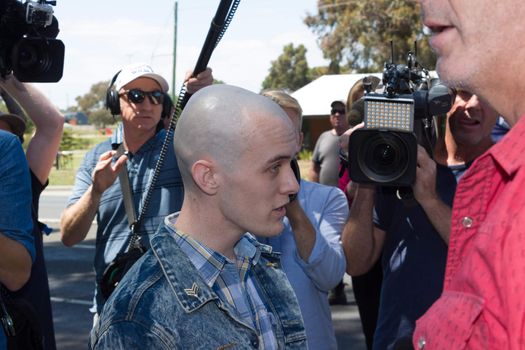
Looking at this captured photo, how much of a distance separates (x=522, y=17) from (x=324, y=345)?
2.17 metres

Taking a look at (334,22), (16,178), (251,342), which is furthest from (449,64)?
(334,22)

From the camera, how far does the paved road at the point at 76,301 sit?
6.70 meters

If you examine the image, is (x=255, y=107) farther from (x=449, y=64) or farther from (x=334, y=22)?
(x=334, y=22)

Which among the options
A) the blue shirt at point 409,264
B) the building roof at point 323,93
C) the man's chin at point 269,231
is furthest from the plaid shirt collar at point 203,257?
the building roof at point 323,93

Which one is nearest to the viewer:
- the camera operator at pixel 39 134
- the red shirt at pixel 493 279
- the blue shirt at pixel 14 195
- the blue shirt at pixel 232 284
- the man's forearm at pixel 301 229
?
the red shirt at pixel 493 279

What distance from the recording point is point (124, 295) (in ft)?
5.85

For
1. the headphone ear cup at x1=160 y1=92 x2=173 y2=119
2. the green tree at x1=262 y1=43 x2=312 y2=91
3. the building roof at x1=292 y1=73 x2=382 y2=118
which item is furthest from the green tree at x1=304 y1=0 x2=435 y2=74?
the green tree at x1=262 y1=43 x2=312 y2=91

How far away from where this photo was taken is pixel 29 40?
10.9ft

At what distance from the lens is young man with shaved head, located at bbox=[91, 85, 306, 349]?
1854 mm

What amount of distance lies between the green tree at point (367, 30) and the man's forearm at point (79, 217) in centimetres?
2837

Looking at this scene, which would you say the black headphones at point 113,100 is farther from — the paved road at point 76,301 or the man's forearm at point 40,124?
the paved road at point 76,301

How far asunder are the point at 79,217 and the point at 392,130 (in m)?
1.71

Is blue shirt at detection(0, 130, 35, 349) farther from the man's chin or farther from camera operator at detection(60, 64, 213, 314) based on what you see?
the man's chin

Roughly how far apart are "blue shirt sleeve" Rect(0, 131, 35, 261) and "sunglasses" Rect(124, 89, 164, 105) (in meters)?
1.20
